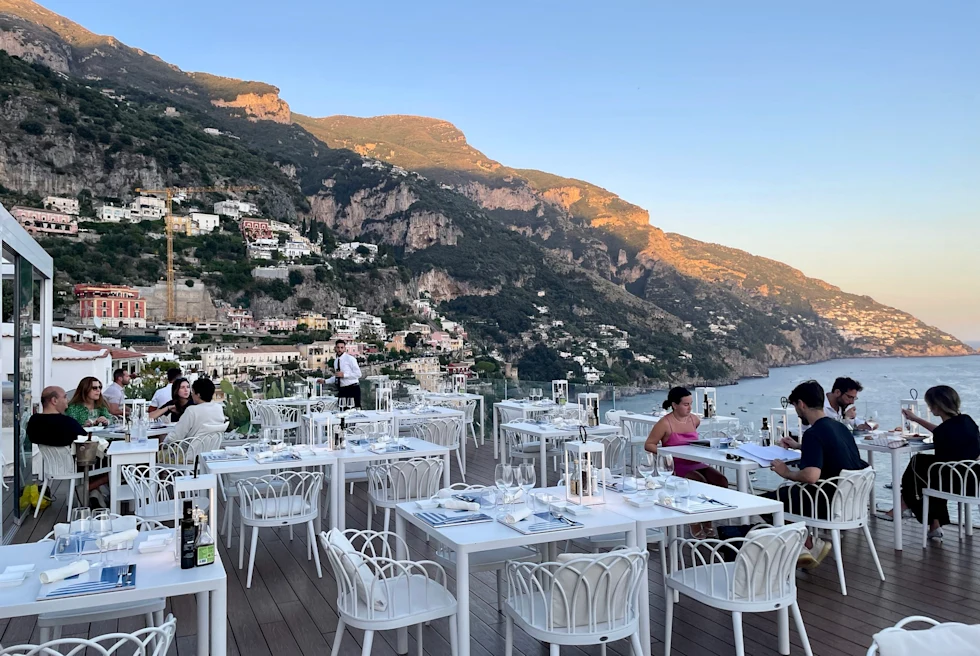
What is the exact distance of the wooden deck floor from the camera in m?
3.08

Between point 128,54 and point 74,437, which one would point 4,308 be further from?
point 128,54

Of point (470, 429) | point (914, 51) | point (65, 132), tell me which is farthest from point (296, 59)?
point (470, 429)

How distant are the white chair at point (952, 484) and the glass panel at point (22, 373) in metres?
7.38

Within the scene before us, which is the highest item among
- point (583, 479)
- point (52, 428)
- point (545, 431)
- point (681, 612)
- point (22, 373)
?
point (22, 373)

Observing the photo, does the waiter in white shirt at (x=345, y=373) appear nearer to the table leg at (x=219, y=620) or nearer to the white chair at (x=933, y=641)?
the table leg at (x=219, y=620)

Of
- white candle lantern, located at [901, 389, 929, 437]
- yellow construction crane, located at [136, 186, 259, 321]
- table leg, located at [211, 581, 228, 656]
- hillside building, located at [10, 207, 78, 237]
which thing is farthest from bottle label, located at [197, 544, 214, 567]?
hillside building, located at [10, 207, 78, 237]

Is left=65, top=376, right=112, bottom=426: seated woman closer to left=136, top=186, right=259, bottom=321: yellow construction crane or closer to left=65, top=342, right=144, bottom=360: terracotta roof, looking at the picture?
left=65, top=342, right=144, bottom=360: terracotta roof

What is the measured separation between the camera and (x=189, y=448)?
550 centimetres

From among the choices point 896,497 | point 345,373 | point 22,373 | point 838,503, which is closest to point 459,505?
point 838,503

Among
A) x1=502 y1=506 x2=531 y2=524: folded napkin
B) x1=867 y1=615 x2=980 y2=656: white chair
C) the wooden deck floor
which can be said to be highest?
x1=867 y1=615 x2=980 y2=656: white chair

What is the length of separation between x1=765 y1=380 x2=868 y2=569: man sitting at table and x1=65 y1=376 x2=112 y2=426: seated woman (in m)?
6.67

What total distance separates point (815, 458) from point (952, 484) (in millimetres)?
1569

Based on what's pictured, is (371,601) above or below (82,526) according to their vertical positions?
below

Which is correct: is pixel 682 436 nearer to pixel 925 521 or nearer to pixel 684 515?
pixel 925 521
